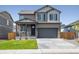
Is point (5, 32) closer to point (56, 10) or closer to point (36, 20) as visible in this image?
point (36, 20)

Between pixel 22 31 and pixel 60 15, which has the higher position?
pixel 60 15

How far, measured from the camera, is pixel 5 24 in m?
28.2

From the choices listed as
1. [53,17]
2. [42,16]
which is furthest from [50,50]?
[42,16]

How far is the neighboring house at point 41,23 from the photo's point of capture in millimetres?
28469

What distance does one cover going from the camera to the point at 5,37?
25.2 metres

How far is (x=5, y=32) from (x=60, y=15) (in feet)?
25.0

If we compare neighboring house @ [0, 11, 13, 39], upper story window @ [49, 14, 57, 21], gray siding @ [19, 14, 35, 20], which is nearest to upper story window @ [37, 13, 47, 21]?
upper story window @ [49, 14, 57, 21]

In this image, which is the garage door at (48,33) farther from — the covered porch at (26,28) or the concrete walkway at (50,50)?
the concrete walkway at (50,50)

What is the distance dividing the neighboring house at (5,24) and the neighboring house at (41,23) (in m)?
1.20

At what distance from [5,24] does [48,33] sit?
5.87 metres

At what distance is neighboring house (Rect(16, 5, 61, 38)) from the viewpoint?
1121 inches

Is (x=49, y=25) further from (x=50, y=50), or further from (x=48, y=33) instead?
(x=50, y=50)

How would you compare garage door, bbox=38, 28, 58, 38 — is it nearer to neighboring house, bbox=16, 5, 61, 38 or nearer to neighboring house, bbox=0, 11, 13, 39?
neighboring house, bbox=16, 5, 61, 38
